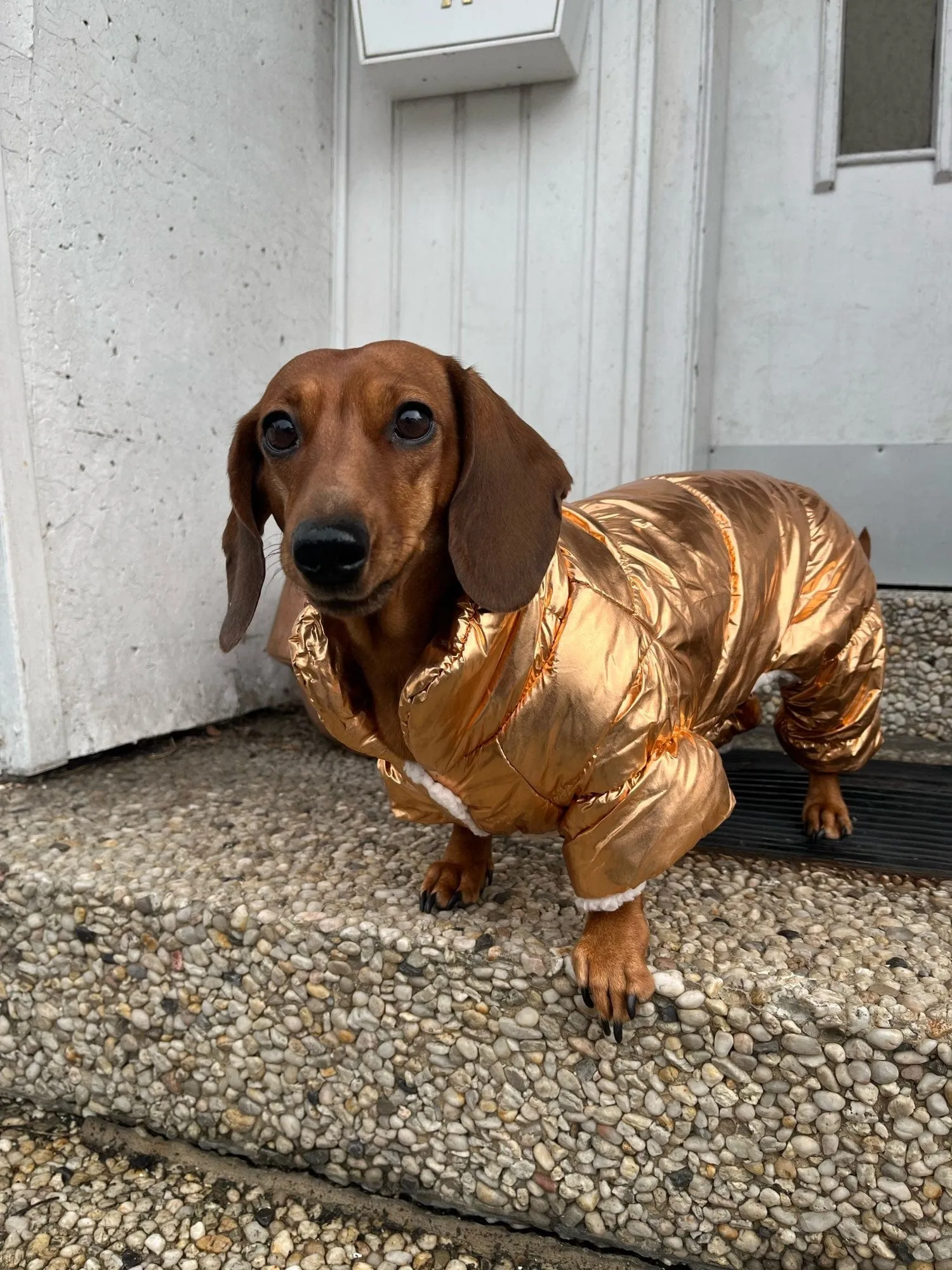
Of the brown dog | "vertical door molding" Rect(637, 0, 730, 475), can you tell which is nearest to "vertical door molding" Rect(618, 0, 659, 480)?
"vertical door molding" Rect(637, 0, 730, 475)

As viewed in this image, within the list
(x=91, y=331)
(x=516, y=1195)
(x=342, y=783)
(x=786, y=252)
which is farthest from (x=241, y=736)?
(x=786, y=252)

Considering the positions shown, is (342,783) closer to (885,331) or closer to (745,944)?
(745,944)

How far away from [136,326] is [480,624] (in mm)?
1585

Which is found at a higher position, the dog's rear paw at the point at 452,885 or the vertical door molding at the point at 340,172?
the vertical door molding at the point at 340,172

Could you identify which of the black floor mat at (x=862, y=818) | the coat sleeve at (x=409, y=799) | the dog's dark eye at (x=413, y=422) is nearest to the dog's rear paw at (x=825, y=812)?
the black floor mat at (x=862, y=818)

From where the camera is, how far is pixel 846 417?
2943 millimetres

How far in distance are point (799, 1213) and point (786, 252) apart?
8.86 feet

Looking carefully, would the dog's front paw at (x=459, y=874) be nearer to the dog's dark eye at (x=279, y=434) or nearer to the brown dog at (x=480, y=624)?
the brown dog at (x=480, y=624)

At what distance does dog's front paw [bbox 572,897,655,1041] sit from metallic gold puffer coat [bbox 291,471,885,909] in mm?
68

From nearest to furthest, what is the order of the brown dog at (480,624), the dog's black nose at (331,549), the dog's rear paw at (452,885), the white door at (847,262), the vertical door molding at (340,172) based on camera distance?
the dog's black nose at (331,549), the brown dog at (480,624), the dog's rear paw at (452,885), the white door at (847,262), the vertical door molding at (340,172)

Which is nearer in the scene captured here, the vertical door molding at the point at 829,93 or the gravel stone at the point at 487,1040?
the gravel stone at the point at 487,1040

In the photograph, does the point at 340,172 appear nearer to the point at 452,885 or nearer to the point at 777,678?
the point at 777,678

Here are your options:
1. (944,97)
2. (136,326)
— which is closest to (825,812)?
(136,326)

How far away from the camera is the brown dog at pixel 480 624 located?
1.24m
